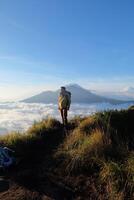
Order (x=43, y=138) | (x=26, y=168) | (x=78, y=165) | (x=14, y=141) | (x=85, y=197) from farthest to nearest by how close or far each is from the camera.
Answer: (x=43, y=138) → (x=14, y=141) → (x=26, y=168) → (x=78, y=165) → (x=85, y=197)

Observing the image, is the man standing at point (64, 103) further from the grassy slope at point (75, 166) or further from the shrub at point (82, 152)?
the shrub at point (82, 152)

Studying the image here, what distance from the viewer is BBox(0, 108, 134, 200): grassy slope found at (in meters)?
8.77

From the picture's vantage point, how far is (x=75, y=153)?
35.0ft

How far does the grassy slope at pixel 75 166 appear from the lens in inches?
345

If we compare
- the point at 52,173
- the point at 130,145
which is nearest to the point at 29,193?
the point at 52,173

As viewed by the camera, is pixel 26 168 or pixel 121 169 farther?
pixel 26 168

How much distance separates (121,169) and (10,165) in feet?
13.3

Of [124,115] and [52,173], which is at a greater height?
[124,115]

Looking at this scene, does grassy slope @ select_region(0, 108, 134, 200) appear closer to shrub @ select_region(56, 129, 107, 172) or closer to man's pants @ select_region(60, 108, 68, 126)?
shrub @ select_region(56, 129, 107, 172)

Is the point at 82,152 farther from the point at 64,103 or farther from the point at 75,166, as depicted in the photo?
the point at 64,103

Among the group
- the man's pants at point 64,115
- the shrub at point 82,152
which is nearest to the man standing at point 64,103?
the man's pants at point 64,115

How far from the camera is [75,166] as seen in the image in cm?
1008

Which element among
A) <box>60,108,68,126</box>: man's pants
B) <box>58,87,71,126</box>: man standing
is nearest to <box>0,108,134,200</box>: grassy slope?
<box>60,108,68,126</box>: man's pants

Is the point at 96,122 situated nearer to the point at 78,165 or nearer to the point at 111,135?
the point at 111,135
